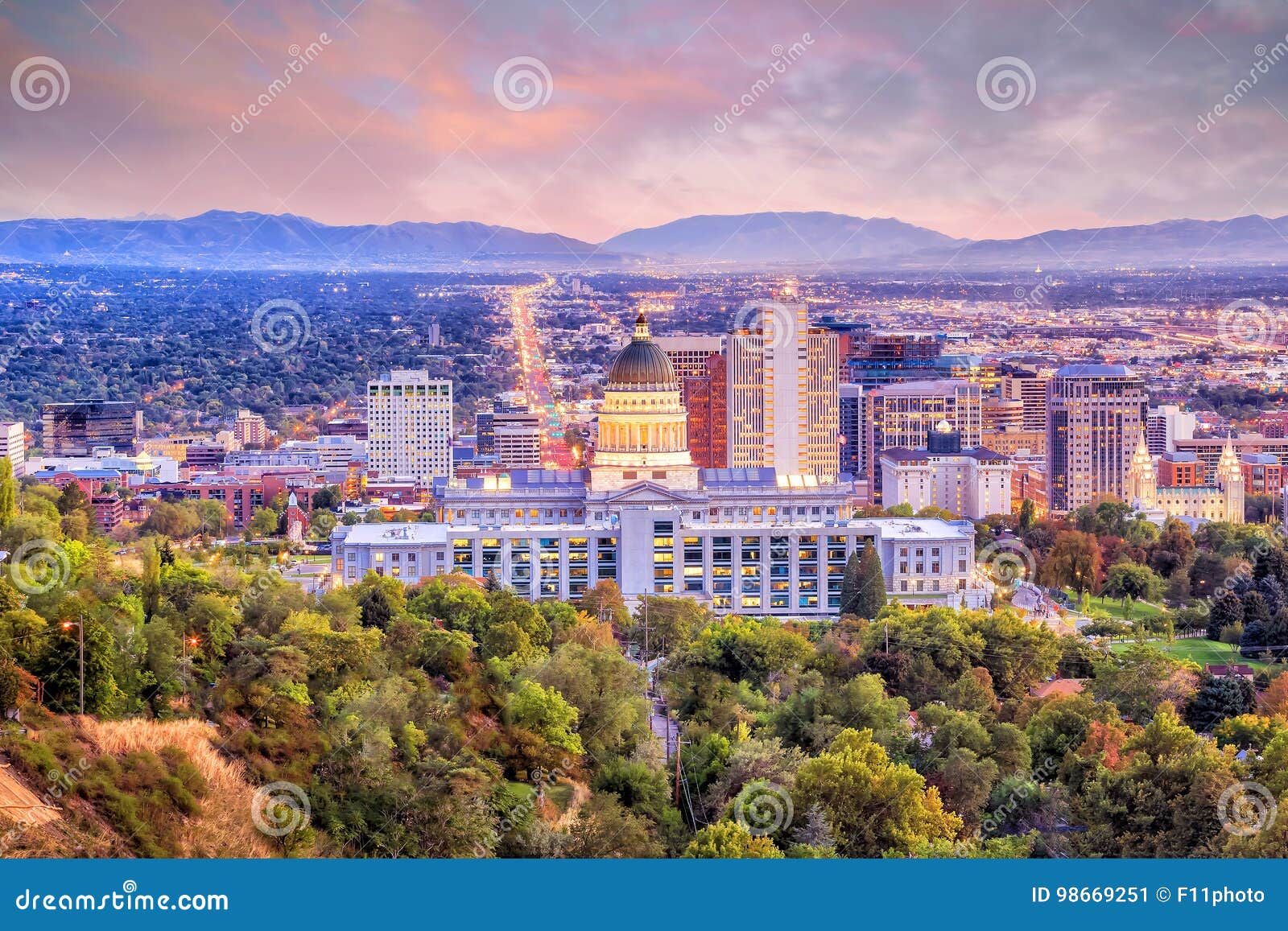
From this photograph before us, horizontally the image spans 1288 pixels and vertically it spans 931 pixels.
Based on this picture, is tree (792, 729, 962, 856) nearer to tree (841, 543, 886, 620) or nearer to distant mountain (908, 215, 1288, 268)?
tree (841, 543, 886, 620)

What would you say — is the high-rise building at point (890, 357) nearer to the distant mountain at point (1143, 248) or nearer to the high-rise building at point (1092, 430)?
the distant mountain at point (1143, 248)

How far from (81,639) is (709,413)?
25.4 m

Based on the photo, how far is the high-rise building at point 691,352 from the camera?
115 ft

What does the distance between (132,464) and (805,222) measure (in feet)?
41.4

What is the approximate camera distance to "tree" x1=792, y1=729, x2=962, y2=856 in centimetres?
938

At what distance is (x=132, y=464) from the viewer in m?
33.5

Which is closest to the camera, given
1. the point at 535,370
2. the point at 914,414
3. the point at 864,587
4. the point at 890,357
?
the point at 864,587

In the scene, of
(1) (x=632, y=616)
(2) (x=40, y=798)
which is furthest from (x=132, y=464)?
(2) (x=40, y=798)

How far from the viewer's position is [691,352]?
35625mm

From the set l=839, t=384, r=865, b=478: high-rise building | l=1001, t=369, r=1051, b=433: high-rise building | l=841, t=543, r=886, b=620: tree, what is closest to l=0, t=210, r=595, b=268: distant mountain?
l=839, t=384, r=865, b=478: high-rise building

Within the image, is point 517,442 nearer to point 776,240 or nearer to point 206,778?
point 776,240

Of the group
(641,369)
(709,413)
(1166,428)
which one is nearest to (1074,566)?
(641,369)

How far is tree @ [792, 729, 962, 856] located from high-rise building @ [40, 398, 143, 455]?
28330mm

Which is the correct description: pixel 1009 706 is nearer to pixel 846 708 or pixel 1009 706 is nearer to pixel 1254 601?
pixel 846 708
